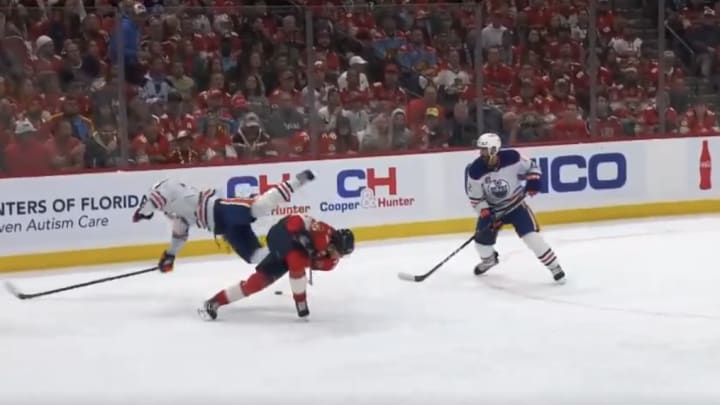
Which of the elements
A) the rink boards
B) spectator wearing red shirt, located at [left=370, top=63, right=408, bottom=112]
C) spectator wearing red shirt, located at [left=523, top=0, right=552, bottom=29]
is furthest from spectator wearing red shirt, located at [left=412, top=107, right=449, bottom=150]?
spectator wearing red shirt, located at [left=523, top=0, right=552, bottom=29]

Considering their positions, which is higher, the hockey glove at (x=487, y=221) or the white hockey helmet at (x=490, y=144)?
the white hockey helmet at (x=490, y=144)

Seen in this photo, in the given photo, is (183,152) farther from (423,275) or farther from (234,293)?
(234,293)

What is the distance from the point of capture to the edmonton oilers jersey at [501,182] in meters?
7.70

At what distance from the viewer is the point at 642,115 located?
36.8ft

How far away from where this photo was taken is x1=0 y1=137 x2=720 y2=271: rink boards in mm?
8695

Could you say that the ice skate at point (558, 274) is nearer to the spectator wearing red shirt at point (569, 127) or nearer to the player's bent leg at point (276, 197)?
the player's bent leg at point (276, 197)

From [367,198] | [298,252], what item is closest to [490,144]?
[298,252]

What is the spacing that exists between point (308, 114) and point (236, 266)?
1.66 meters

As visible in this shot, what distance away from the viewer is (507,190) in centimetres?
771

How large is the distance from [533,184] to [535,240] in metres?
0.37

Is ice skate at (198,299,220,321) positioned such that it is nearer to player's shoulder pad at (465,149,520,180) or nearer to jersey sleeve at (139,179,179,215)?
jersey sleeve at (139,179,179,215)

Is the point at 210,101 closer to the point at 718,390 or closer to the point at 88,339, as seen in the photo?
the point at 88,339

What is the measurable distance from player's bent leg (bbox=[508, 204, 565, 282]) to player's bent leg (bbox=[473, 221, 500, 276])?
226 millimetres

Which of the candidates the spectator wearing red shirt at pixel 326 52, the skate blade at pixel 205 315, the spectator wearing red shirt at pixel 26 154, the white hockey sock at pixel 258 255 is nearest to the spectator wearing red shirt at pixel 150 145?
the spectator wearing red shirt at pixel 26 154
